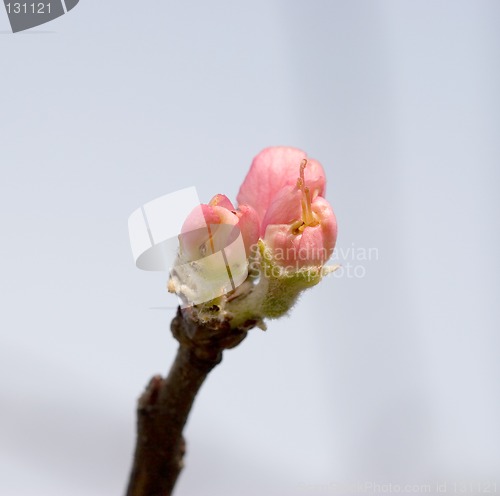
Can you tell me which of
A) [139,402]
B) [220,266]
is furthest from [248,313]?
[139,402]

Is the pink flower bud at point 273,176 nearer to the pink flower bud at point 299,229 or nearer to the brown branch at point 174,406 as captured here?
the pink flower bud at point 299,229

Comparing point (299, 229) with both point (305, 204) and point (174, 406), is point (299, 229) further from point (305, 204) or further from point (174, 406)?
point (174, 406)

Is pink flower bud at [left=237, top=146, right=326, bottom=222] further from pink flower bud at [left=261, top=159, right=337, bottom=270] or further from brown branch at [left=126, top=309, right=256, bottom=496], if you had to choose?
brown branch at [left=126, top=309, right=256, bottom=496]

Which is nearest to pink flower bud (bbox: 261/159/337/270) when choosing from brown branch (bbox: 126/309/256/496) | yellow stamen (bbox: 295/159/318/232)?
yellow stamen (bbox: 295/159/318/232)

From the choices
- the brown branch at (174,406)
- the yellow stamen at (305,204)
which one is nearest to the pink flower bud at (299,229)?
the yellow stamen at (305,204)

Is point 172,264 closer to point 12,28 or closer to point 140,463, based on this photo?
point 140,463
